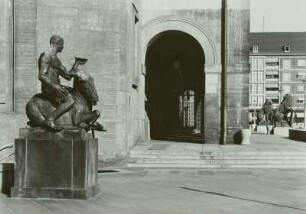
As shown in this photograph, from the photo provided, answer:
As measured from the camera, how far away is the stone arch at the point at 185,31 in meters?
21.4

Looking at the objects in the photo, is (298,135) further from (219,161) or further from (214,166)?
(214,166)

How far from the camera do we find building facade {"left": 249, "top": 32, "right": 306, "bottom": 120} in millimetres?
104562

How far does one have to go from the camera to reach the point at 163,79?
3059 cm

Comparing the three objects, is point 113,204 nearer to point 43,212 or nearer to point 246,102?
point 43,212

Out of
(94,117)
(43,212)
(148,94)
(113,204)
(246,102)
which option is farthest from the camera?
(148,94)

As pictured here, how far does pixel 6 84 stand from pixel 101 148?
3242 mm

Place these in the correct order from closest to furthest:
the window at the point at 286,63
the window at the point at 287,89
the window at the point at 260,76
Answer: the window at the point at 286,63, the window at the point at 287,89, the window at the point at 260,76

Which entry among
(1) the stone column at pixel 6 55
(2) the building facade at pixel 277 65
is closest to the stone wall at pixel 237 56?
(1) the stone column at pixel 6 55

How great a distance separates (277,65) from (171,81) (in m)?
77.1

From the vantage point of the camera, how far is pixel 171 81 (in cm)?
3247

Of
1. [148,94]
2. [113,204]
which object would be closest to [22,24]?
[113,204]

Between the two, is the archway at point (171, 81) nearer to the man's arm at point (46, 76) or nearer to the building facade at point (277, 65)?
the man's arm at point (46, 76)

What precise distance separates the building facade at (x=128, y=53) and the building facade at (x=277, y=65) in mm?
78103

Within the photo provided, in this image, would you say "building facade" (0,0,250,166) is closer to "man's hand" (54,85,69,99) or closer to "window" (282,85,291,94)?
"man's hand" (54,85,69,99)
